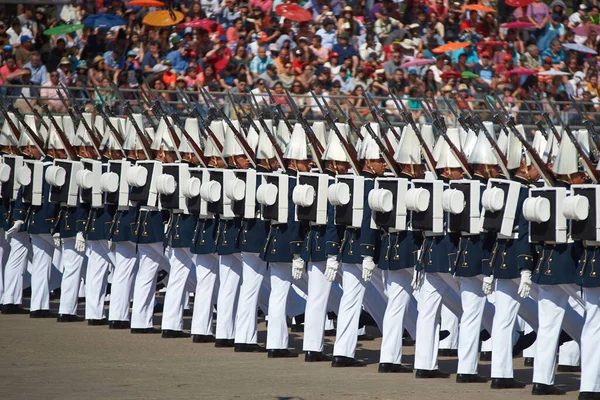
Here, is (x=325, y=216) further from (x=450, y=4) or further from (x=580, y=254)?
(x=450, y=4)

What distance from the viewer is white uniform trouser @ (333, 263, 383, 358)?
1151 centimetres

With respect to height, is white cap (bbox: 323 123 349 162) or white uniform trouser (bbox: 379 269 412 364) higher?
white cap (bbox: 323 123 349 162)

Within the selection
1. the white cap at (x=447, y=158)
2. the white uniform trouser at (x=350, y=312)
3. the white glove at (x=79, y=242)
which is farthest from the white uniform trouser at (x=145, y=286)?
the white cap at (x=447, y=158)

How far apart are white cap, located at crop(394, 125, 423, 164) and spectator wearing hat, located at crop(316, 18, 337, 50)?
8.80 meters

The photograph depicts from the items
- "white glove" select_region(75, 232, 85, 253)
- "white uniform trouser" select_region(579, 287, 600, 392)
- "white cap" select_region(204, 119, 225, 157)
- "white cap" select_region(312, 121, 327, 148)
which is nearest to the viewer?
"white uniform trouser" select_region(579, 287, 600, 392)

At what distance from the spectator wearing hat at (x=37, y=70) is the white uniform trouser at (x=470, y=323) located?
10.7m

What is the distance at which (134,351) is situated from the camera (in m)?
12.4

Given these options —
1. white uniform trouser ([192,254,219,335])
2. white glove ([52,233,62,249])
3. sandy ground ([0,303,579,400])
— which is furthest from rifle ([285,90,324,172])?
white glove ([52,233,62,249])

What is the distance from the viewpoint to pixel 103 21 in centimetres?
→ 2102

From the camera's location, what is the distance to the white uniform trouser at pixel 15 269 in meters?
15.1

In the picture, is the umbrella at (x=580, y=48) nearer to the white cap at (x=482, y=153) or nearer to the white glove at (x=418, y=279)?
the white cap at (x=482, y=153)

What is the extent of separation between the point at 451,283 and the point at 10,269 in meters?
6.10

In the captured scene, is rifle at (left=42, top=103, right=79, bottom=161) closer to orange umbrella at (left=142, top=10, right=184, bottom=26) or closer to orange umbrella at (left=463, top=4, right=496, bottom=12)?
orange umbrella at (left=142, top=10, right=184, bottom=26)

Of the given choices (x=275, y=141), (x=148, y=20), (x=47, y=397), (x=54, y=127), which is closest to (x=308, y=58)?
(x=148, y=20)
